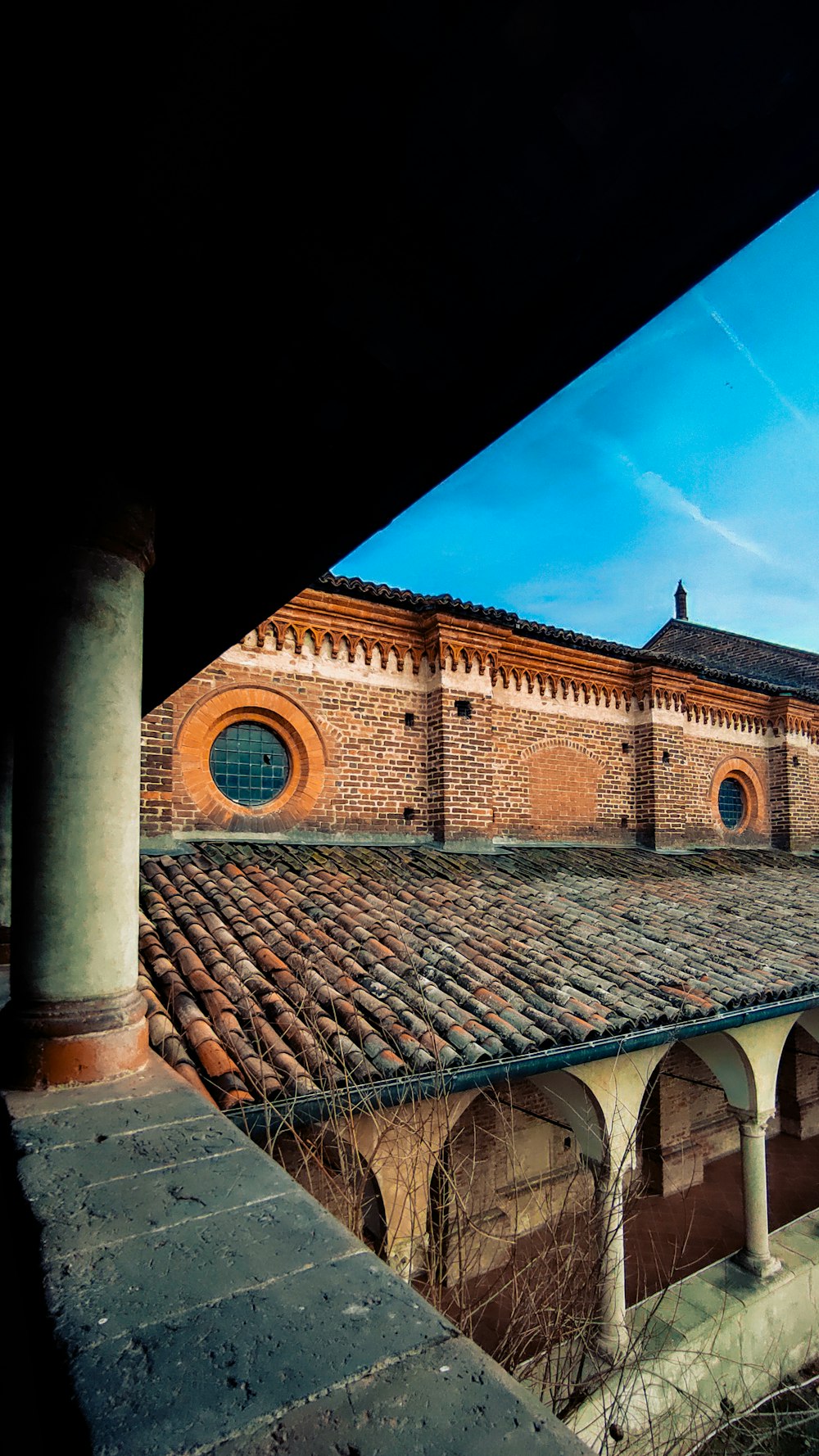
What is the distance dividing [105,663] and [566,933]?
5322mm

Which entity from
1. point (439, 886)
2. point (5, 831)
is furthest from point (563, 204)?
point (439, 886)

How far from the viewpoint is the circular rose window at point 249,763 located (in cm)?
805

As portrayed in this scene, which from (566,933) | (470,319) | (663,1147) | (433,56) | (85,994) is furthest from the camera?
(663,1147)

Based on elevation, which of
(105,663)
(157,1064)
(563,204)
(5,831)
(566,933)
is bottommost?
(566,933)

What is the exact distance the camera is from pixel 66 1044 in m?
2.14

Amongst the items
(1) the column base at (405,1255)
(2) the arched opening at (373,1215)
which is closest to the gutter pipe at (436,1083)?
(2) the arched opening at (373,1215)

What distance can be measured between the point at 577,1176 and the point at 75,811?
17.8ft

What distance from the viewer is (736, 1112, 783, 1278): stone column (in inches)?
261

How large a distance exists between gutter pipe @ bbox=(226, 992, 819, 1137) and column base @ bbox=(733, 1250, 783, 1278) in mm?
3094

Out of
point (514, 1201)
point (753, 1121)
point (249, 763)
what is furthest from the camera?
point (249, 763)

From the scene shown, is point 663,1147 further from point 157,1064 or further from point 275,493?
point 275,493

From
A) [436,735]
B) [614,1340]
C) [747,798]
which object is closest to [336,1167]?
[614,1340]

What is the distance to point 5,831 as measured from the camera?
4617 millimetres

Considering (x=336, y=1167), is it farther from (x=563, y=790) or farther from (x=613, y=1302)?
(x=563, y=790)
